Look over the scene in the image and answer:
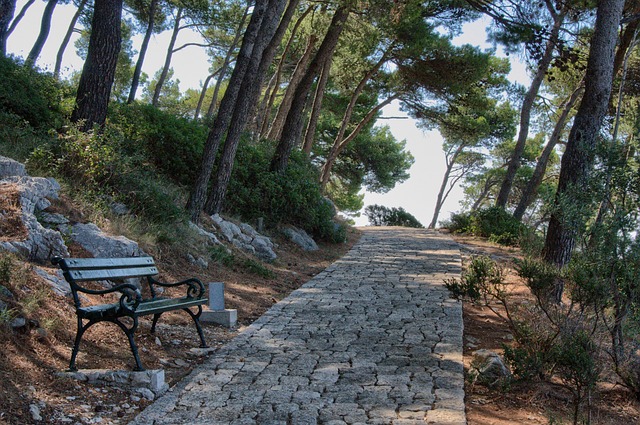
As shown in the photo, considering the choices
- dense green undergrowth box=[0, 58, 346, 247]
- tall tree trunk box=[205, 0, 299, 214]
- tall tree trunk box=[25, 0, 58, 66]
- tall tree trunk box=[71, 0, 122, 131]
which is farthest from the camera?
tall tree trunk box=[25, 0, 58, 66]

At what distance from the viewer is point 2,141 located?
385 inches

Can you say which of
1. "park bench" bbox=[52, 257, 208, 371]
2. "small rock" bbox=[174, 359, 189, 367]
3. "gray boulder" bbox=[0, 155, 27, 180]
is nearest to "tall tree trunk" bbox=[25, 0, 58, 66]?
"gray boulder" bbox=[0, 155, 27, 180]

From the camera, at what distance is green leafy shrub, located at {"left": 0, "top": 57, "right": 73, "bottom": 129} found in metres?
11.4

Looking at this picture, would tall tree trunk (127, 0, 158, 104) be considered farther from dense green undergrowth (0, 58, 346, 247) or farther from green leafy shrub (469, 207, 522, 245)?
green leafy shrub (469, 207, 522, 245)

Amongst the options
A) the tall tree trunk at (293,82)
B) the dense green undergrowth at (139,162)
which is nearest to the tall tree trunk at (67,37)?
the tall tree trunk at (293,82)

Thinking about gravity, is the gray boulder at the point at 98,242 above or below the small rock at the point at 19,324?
above

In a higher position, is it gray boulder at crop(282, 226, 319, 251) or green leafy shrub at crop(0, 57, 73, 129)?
green leafy shrub at crop(0, 57, 73, 129)

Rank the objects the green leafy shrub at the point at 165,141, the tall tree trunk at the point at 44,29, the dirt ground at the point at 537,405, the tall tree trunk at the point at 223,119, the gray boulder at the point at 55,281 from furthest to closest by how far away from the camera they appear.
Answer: the tall tree trunk at the point at 44,29 < the green leafy shrub at the point at 165,141 < the tall tree trunk at the point at 223,119 < the gray boulder at the point at 55,281 < the dirt ground at the point at 537,405

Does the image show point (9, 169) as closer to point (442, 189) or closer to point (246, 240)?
point (246, 240)

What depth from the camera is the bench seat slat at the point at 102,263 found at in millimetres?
5440

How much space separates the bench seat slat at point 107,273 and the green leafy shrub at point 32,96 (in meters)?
5.74

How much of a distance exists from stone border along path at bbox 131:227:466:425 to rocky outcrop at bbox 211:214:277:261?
245cm

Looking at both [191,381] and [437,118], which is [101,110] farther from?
[437,118]

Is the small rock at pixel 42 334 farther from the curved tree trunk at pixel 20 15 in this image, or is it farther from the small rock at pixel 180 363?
the curved tree trunk at pixel 20 15
